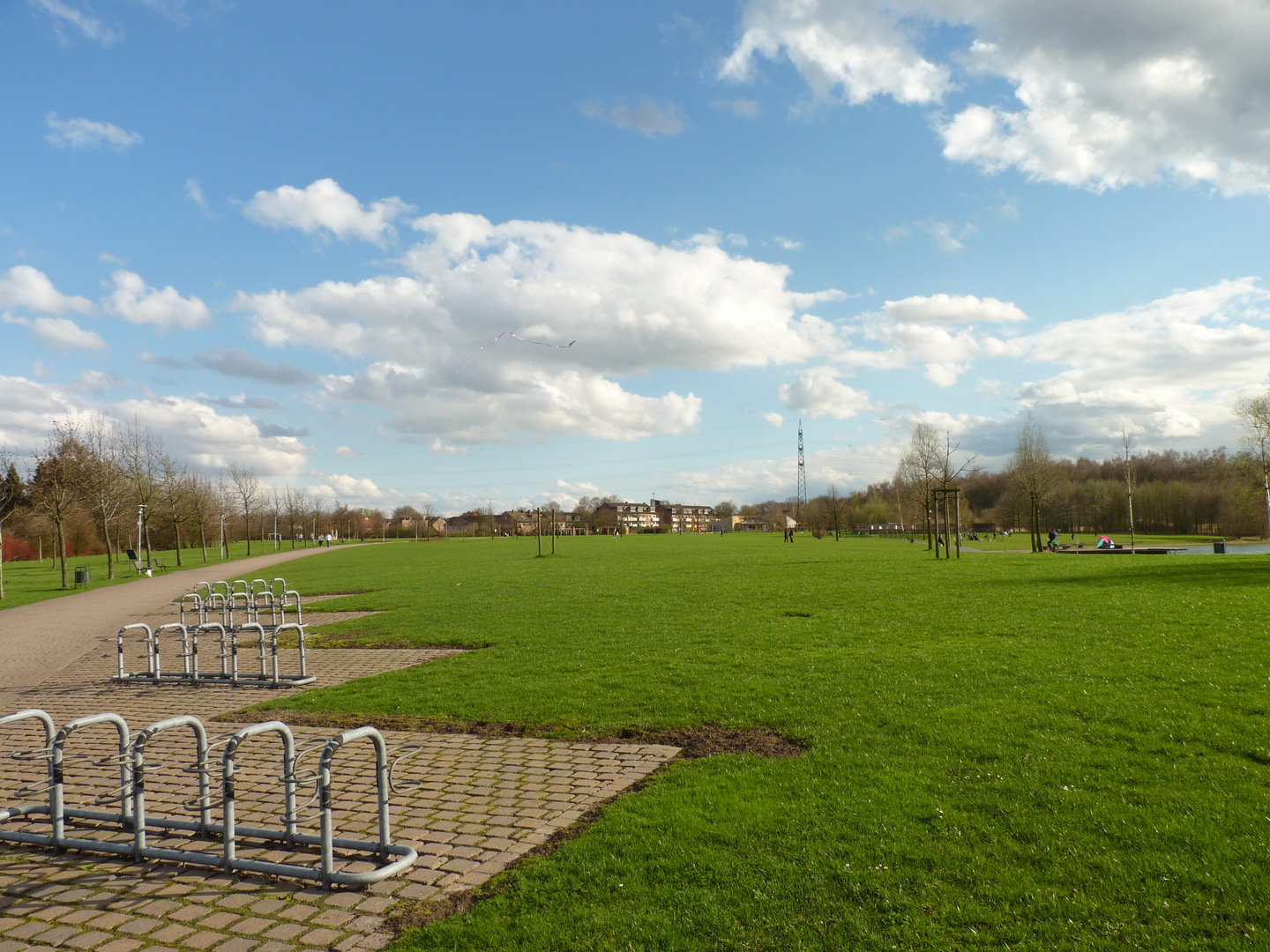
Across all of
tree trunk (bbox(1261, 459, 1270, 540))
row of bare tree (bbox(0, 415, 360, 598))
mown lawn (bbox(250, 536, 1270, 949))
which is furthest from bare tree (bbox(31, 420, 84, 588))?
tree trunk (bbox(1261, 459, 1270, 540))

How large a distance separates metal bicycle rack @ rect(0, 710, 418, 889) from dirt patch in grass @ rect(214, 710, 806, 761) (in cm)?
269

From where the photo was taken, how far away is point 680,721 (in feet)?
26.1

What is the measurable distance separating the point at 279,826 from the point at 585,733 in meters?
3.06

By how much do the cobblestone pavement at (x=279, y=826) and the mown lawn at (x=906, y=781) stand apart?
0.51 meters

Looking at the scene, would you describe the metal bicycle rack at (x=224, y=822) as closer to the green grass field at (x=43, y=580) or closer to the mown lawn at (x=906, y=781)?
the mown lawn at (x=906, y=781)

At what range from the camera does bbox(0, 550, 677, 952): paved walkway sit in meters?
4.11

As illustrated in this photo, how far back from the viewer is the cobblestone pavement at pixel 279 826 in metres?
4.12

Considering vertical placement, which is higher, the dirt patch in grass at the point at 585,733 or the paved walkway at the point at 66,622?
the dirt patch in grass at the point at 585,733

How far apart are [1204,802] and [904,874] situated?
2447 millimetres

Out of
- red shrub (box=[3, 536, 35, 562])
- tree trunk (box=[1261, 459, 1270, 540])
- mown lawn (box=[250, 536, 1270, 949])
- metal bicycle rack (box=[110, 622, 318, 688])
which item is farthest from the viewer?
red shrub (box=[3, 536, 35, 562])

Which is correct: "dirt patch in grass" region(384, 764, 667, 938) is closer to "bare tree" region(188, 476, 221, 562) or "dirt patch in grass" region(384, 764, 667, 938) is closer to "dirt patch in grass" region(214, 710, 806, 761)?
"dirt patch in grass" region(214, 710, 806, 761)

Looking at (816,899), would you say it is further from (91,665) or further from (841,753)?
(91,665)

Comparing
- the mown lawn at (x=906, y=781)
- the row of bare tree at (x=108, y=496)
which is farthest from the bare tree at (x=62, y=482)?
the mown lawn at (x=906, y=781)

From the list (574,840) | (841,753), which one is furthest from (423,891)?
(841,753)
